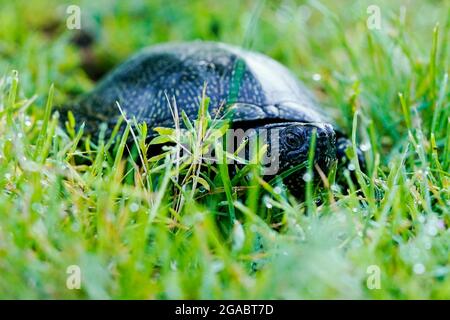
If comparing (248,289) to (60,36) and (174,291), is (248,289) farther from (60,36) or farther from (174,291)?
(60,36)

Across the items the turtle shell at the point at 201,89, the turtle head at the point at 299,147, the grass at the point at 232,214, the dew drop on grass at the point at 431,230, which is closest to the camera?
the grass at the point at 232,214

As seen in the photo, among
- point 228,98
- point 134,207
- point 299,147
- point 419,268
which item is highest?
point 228,98

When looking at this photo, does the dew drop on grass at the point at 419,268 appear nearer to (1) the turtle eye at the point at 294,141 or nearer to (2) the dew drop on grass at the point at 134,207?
(1) the turtle eye at the point at 294,141

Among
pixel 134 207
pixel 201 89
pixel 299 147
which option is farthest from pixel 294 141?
pixel 134 207

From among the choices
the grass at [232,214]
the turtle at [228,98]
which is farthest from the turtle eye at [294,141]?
the grass at [232,214]

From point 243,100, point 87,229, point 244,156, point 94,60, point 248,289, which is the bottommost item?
point 248,289

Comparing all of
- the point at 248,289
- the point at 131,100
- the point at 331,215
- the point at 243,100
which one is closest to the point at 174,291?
the point at 248,289

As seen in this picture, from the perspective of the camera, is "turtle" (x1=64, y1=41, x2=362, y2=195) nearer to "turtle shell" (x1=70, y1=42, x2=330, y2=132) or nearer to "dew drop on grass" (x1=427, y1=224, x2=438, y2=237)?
"turtle shell" (x1=70, y1=42, x2=330, y2=132)

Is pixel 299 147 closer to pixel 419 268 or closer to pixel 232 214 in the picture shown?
pixel 232 214
